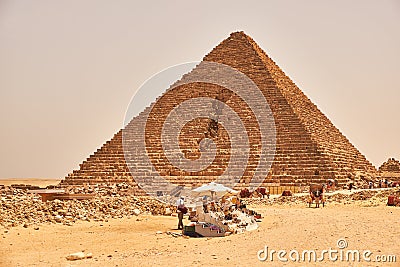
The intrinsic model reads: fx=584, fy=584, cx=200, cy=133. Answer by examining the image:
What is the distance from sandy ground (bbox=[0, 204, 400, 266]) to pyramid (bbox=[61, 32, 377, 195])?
18932 mm

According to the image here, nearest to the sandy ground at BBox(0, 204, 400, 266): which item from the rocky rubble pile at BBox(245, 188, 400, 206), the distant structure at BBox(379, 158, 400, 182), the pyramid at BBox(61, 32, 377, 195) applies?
the rocky rubble pile at BBox(245, 188, 400, 206)

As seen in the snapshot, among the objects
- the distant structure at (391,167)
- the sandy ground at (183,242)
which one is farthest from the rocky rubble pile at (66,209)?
the distant structure at (391,167)

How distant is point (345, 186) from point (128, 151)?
17786 mm

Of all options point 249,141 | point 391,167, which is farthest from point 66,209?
point 391,167

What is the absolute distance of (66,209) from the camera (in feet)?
59.1

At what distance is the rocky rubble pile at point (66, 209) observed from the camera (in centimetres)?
1652

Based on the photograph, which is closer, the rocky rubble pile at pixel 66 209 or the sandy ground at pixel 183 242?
the sandy ground at pixel 183 242

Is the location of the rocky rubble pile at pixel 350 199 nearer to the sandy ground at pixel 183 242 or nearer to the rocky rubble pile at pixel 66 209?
the sandy ground at pixel 183 242

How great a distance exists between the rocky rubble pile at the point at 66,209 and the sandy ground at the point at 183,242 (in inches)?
27.7

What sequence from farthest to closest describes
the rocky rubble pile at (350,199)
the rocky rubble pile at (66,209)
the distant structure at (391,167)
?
the distant structure at (391,167), the rocky rubble pile at (350,199), the rocky rubble pile at (66,209)

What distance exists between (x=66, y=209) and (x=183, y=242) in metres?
6.07

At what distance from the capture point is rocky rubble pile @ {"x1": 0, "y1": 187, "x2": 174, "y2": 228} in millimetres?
16516

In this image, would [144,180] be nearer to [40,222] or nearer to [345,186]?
[345,186]

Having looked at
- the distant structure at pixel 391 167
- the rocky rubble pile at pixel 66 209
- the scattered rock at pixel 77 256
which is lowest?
the scattered rock at pixel 77 256
